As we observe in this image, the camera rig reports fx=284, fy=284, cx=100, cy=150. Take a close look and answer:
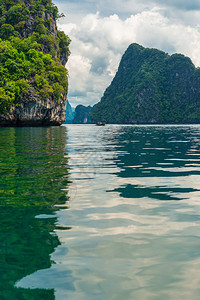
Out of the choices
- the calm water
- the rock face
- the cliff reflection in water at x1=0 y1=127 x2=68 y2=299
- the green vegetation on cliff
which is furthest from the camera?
the rock face

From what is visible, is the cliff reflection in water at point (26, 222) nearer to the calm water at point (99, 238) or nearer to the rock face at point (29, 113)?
the calm water at point (99, 238)

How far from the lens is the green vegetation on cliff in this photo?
5584 cm

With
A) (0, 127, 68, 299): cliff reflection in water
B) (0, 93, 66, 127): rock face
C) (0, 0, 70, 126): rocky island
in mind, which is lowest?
(0, 127, 68, 299): cliff reflection in water

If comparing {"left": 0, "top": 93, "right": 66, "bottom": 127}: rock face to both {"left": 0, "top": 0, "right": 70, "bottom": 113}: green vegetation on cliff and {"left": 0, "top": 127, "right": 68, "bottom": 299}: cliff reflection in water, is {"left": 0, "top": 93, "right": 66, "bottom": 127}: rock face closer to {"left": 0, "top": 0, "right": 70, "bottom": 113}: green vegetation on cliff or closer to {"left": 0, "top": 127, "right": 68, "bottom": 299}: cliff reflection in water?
{"left": 0, "top": 0, "right": 70, "bottom": 113}: green vegetation on cliff

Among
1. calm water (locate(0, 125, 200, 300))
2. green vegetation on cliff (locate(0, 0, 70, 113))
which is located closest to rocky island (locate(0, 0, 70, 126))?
green vegetation on cliff (locate(0, 0, 70, 113))

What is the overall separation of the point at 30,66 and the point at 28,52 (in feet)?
11.7

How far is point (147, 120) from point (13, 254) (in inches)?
7174

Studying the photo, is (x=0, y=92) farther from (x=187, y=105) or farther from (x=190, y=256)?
(x=187, y=105)

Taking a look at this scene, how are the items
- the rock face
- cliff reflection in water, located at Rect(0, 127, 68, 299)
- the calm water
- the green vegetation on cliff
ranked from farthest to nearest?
the rock face < the green vegetation on cliff < cliff reflection in water, located at Rect(0, 127, 68, 299) < the calm water

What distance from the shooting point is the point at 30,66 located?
60.1 metres

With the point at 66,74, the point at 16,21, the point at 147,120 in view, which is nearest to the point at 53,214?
the point at 66,74

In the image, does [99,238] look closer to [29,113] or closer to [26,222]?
[26,222]

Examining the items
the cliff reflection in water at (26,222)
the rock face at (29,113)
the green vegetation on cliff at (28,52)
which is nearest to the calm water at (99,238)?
the cliff reflection in water at (26,222)

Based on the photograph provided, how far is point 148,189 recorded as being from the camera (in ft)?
Answer: 23.2
